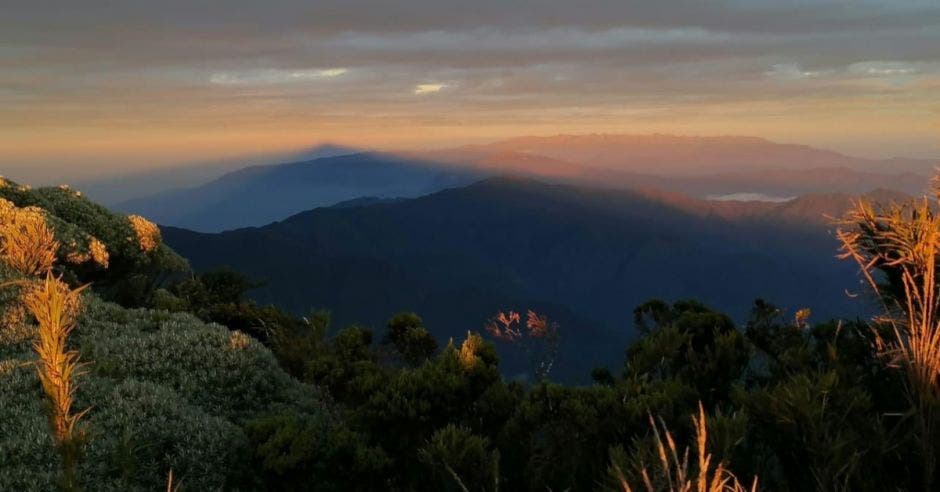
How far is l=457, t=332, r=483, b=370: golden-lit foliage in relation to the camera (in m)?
9.16

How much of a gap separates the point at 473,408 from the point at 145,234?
18.5 metres

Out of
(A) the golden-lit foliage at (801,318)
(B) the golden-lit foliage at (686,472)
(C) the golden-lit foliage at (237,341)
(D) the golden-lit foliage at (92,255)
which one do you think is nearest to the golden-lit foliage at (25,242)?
(D) the golden-lit foliage at (92,255)

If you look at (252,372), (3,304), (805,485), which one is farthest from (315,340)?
(805,485)

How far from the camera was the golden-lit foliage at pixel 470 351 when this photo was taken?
9.16 metres

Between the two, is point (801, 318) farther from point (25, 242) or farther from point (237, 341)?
point (25, 242)

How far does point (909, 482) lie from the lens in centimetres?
613

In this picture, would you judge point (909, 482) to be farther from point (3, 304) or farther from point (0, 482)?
point (3, 304)

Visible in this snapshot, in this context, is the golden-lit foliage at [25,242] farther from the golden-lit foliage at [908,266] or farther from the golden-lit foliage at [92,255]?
the golden-lit foliage at [908,266]

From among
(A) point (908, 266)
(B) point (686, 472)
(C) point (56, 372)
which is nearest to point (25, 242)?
(C) point (56, 372)

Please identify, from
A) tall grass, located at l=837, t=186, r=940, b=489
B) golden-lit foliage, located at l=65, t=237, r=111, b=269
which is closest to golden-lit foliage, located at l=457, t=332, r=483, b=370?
tall grass, located at l=837, t=186, r=940, b=489

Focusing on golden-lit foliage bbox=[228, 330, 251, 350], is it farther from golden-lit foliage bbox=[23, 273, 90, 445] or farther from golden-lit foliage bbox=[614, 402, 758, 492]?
golden-lit foliage bbox=[614, 402, 758, 492]

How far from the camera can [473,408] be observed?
912 centimetres

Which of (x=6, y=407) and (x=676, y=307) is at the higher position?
(x=6, y=407)

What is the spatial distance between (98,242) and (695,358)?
673 inches
